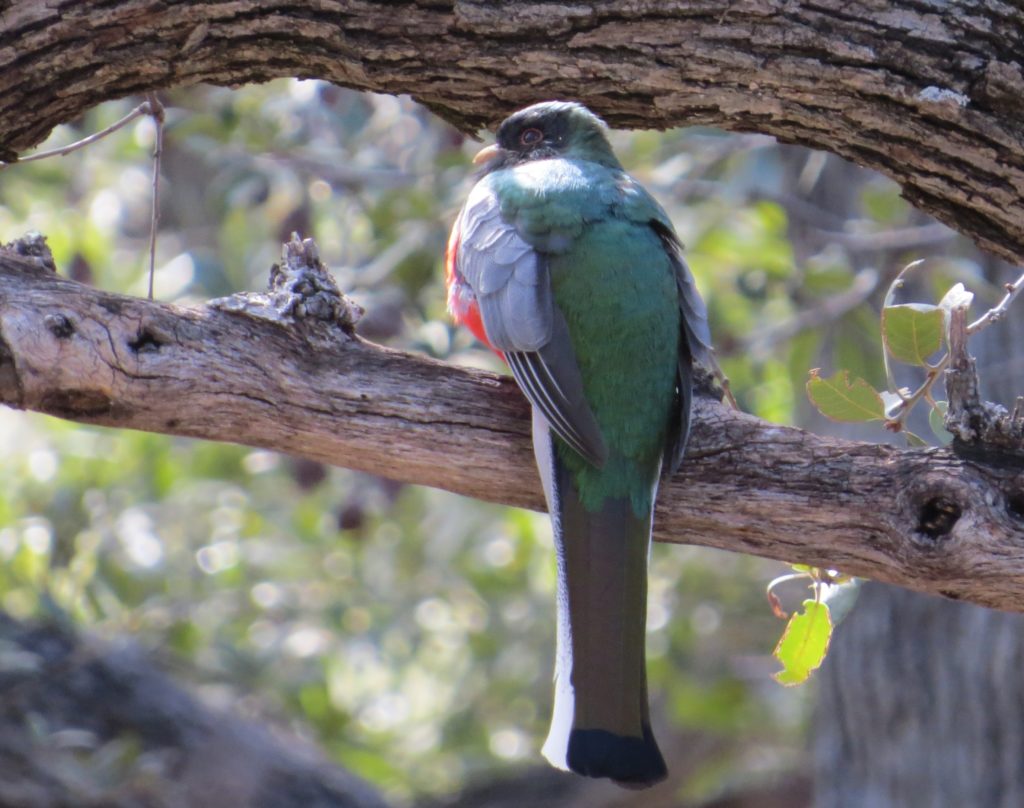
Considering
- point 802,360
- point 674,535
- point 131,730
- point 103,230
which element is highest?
point 103,230

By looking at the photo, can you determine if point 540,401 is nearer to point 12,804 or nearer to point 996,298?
point 996,298

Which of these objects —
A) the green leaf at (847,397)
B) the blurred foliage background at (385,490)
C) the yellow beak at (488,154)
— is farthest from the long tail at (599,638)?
the blurred foliage background at (385,490)

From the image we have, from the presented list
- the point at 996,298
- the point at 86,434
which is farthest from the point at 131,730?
the point at 996,298

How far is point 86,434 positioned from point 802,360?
3873mm

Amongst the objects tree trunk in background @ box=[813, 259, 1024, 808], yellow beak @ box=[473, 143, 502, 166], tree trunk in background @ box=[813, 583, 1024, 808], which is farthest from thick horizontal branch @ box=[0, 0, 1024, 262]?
tree trunk in background @ box=[813, 583, 1024, 808]

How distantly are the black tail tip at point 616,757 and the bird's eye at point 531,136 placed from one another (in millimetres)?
1853

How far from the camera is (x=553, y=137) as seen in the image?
405cm

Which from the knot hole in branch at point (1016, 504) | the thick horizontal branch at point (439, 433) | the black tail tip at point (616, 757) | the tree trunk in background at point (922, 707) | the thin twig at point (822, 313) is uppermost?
the thin twig at point (822, 313)

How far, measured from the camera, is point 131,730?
20.5 ft

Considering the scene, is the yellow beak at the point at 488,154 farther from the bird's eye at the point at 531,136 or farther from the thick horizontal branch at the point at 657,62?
the thick horizontal branch at the point at 657,62

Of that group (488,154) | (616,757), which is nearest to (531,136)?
(488,154)

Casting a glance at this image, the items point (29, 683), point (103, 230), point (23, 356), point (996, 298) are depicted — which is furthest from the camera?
point (103, 230)

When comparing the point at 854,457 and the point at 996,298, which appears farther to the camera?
the point at 996,298

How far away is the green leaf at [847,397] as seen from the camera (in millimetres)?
3070
